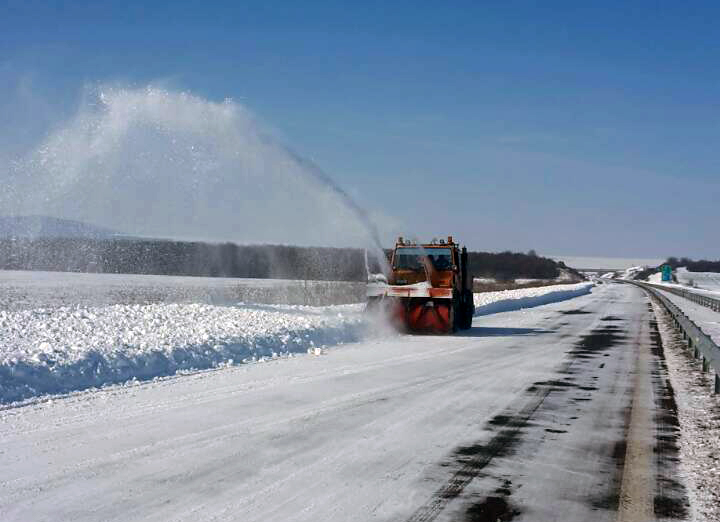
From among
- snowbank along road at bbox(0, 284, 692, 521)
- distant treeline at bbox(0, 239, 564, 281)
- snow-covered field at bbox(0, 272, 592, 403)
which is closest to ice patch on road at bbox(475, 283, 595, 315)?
distant treeline at bbox(0, 239, 564, 281)

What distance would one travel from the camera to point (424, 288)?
19062 millimetres

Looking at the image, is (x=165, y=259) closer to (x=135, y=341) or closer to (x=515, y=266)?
(x=135, y=341)

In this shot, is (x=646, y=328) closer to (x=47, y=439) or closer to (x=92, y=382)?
(x=92, y=382)

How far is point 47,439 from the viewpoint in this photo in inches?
265

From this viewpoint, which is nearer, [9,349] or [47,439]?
[47,439]

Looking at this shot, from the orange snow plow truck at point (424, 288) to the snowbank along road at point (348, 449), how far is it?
6805 millimetres

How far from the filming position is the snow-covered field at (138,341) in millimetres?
9906

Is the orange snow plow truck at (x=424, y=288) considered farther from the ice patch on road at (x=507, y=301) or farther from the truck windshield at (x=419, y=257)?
the ice patch on road at (x=507, y=301)

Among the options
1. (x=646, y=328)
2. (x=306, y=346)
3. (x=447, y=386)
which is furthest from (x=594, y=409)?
(x=646, y=328)

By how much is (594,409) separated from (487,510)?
480 centimetres

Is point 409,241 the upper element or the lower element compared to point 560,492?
upper

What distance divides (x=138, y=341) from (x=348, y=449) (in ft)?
23.6

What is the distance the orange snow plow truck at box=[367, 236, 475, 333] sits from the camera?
19062 mm

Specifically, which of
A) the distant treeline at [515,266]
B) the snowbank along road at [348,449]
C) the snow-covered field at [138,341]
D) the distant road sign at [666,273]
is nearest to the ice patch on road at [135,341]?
the snow-covered field at [138,341]
